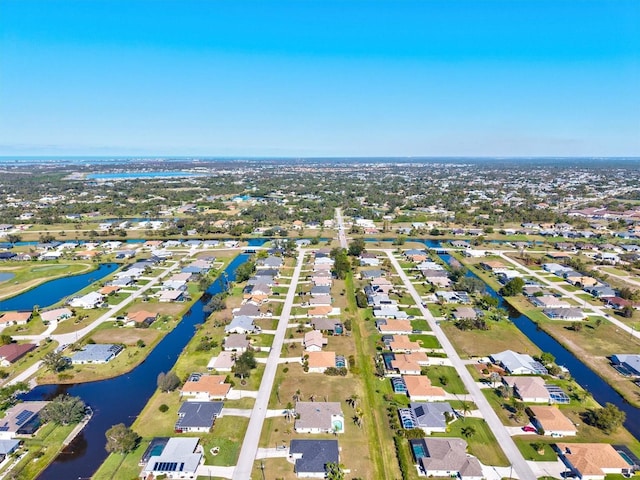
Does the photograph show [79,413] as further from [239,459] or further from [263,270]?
[263,270]

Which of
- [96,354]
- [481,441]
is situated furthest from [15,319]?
[481,441]

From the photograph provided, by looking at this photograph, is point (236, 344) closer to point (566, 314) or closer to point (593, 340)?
point (593, 340)

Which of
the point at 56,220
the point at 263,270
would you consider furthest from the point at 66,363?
the point at 56,220

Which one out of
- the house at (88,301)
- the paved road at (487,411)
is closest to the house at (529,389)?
the paved road at (487,411)

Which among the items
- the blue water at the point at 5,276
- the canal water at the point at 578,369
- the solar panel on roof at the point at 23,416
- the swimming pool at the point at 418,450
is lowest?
the blue water at the point at 5,276

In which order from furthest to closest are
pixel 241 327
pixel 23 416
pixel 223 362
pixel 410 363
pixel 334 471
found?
pixel 241 327
pixel 223 362
pixel 410 363
pixel 23 416
pixel 334 471

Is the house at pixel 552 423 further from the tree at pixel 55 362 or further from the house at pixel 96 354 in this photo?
the tree at pixel 55 362
